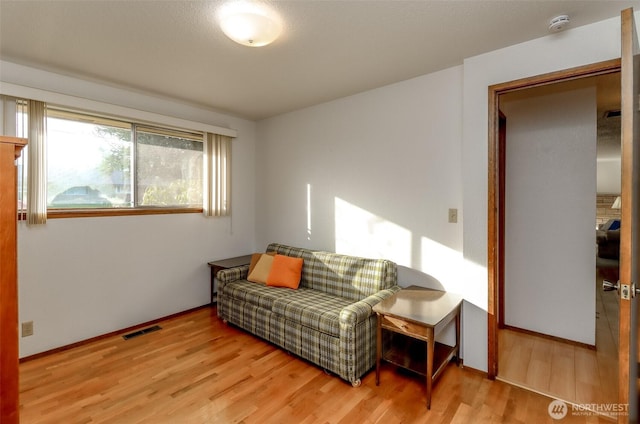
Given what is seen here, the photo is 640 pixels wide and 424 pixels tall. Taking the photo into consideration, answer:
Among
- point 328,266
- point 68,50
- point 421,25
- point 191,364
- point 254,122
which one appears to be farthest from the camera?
point 254,122

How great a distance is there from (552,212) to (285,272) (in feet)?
8.82

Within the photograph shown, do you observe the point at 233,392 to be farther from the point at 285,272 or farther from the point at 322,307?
the point at 285,272

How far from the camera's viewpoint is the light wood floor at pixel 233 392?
1.96 m

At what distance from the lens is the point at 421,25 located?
197 cm

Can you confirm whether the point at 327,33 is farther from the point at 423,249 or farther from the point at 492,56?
the point at 423,249

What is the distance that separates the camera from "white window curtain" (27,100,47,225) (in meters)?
2.54

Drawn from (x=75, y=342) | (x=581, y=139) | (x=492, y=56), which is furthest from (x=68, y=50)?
(x=581, y=139)

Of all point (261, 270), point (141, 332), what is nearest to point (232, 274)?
point (261, 270)

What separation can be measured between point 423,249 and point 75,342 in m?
3.34

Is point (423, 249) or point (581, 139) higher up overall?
point (581, 139)

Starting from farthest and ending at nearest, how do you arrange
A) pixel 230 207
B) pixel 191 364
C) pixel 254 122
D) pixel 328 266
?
pixel 254 122 < pixel 230 207 < pixel 328 266 < pixel 191 364

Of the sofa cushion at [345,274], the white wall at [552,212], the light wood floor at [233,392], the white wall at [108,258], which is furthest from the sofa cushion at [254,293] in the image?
the white wall at [552,212]

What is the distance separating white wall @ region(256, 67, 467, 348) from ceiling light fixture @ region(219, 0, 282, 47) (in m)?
1.48

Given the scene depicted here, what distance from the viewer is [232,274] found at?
11.4ft
